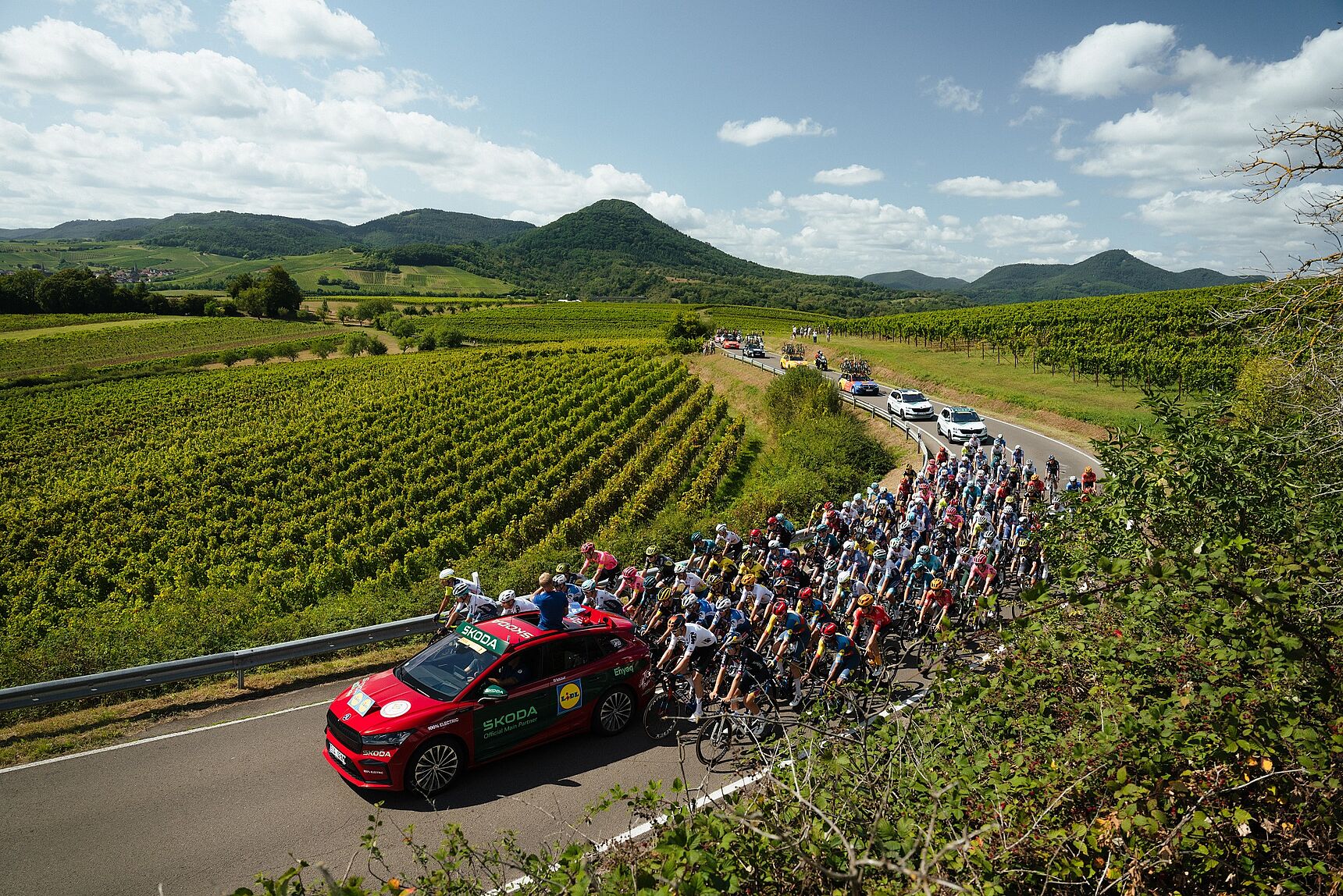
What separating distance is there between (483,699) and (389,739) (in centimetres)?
106

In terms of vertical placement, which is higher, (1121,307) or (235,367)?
(1121,307)

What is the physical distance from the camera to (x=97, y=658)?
34.9ft

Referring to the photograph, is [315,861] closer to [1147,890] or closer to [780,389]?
[1147,890]

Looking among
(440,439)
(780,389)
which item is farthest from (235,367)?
(780,389)

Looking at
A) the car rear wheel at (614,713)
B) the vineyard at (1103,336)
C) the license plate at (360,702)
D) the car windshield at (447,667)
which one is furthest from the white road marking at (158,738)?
the vineyard at (1103,336)

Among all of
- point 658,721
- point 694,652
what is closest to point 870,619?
point 694,652

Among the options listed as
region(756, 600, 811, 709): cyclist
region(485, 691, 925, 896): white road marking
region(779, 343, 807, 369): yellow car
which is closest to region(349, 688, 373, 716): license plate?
region(485, 691, 925, 896): white road marking

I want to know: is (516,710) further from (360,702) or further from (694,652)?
(694,652)

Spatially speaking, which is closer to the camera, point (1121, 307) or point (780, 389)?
point (780, 389)

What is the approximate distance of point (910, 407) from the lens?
32.7m

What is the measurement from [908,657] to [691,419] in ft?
97.4

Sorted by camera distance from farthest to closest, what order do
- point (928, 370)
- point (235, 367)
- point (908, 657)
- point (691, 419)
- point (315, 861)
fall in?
1. point (235, 367)
2. point (928, 370)
3. point (691, 419)
4. point (908, 657)
5. point (315, 861)

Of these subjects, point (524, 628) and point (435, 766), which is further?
point (524, 628)

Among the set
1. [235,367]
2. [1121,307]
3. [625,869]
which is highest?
[1121,307]
